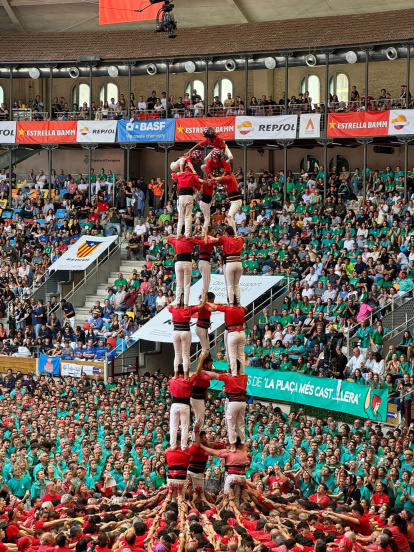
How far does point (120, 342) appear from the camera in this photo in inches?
1278

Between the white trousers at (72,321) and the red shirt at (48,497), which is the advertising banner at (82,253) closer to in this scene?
the white trousers at (72,321)

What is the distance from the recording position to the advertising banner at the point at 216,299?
30812mm

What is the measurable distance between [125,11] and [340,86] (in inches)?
380

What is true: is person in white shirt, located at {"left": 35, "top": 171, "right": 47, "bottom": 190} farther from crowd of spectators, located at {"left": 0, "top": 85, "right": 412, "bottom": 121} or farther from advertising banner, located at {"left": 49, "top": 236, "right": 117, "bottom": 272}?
advertising banner, located at {"left": 49, "top": 236, "right": 117, "bottom": 272}

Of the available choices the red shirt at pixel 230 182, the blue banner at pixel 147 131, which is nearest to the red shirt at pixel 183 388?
the red shirt at pixel 230 182

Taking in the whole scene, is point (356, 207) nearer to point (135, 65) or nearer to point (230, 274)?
point (135, 65)

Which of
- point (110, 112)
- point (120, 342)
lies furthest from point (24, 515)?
point (110, 112)

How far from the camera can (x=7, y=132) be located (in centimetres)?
4197

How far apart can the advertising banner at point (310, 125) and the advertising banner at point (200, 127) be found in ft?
8.51

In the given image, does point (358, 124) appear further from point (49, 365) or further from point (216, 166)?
A: point (216, 166)

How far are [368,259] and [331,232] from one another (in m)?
3.65

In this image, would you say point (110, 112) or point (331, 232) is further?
point (110, 112)

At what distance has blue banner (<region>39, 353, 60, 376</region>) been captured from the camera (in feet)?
106

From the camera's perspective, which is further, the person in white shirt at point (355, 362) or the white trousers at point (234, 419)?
the person in white shirt at point (355, 362)
